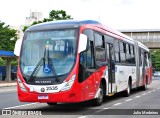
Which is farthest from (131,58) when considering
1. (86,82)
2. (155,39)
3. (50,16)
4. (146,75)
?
(155,39)

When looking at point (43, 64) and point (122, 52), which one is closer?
point (43, 64)

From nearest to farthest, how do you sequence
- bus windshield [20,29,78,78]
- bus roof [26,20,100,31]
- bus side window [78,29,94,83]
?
1. bus windshield [20,29,78,78]
2. bus side window [78,29,94,83]
3. bus roof [26,20,100,31]

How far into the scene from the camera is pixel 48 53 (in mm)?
12711

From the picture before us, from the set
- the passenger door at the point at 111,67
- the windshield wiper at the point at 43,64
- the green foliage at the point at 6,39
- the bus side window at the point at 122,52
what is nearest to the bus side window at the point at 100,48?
the passenger door at the point at 111,67

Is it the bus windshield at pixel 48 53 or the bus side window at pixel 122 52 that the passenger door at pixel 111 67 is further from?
the bus windshield at pixel 48 53

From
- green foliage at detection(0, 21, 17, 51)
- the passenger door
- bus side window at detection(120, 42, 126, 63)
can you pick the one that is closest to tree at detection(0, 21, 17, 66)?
green foliage at detection(0, 21, 17, 51)

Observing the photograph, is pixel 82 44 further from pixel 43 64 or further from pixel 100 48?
pixel 100 48

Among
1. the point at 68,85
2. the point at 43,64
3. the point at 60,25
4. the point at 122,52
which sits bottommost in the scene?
the point at 68,85

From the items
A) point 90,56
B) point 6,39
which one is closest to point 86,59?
point 90,56

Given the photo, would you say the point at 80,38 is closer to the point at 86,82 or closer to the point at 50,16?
the point at 86,82

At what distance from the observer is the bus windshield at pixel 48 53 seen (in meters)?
12.4

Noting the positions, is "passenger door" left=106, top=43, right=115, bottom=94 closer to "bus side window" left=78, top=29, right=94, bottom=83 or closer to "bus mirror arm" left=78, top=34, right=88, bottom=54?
"bus side window" left=78, top=29, right=94, bottom=83

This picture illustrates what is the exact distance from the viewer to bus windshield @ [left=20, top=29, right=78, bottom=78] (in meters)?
12.4

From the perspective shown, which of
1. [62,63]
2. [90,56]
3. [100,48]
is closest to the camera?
[62,63]
